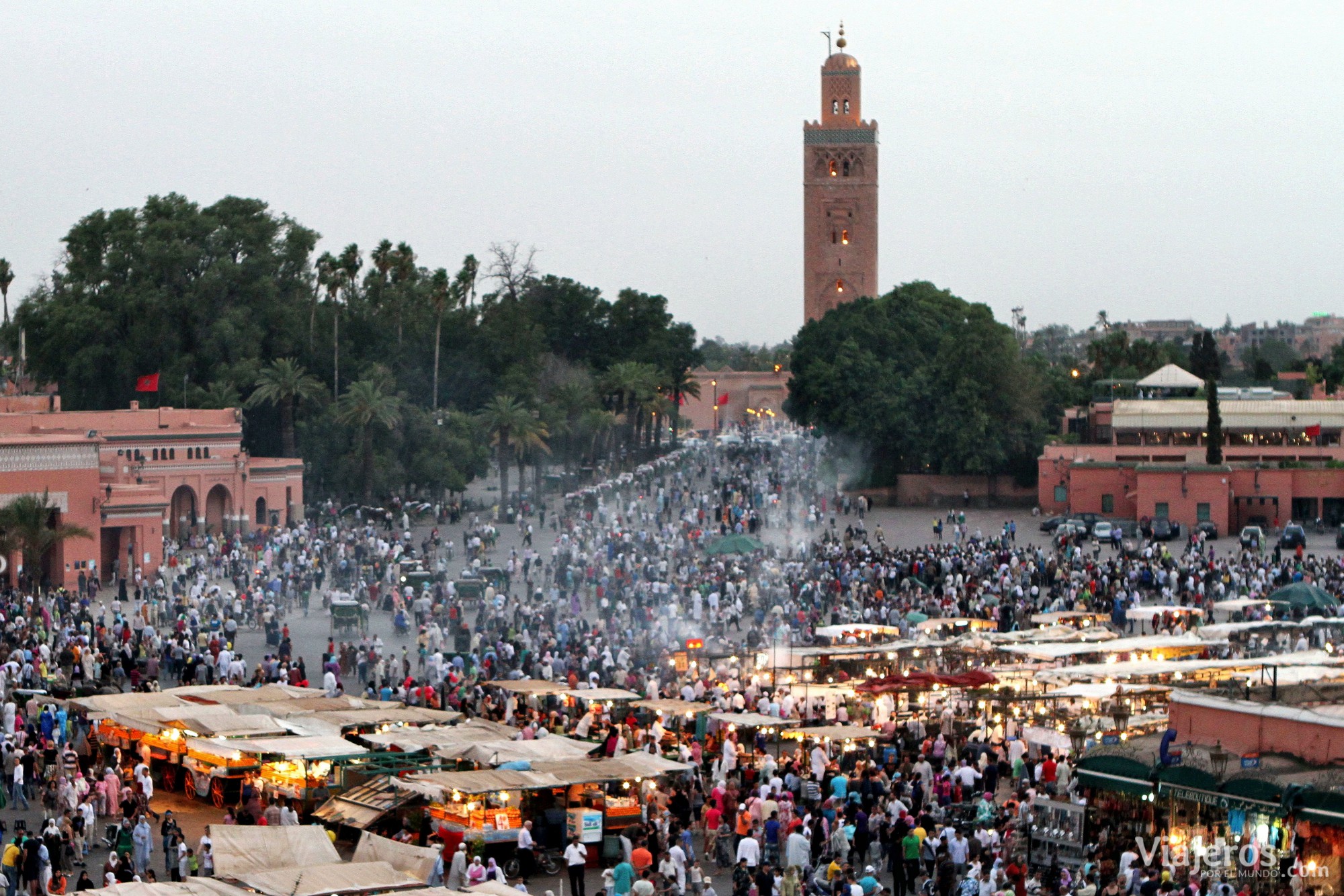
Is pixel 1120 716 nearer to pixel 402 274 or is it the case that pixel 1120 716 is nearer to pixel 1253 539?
pixel 1253 539

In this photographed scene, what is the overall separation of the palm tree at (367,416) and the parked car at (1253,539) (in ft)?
75.6

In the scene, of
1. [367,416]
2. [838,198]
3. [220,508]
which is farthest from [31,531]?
[838,198]

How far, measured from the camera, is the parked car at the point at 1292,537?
4316cm

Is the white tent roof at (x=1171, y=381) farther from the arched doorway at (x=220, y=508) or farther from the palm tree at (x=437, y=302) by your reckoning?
the arched doorway at (x=220, y=508)

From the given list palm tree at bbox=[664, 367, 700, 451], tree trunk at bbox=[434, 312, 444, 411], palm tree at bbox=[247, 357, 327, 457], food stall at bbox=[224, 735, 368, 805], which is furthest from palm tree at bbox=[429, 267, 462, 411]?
food stall at bbox=[224, 735, 368, 805]

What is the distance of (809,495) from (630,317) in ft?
92.6

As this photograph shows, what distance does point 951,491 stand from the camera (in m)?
58.0

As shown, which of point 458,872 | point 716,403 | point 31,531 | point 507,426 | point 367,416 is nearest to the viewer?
point 458,872

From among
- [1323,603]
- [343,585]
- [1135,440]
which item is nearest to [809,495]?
[1135,440]

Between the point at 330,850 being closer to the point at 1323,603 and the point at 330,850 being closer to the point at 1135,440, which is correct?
the point at 1323,603

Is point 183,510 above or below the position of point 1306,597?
above

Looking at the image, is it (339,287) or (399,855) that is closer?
(399,855)

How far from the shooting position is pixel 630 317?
80375mm

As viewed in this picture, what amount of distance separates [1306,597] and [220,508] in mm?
28784
